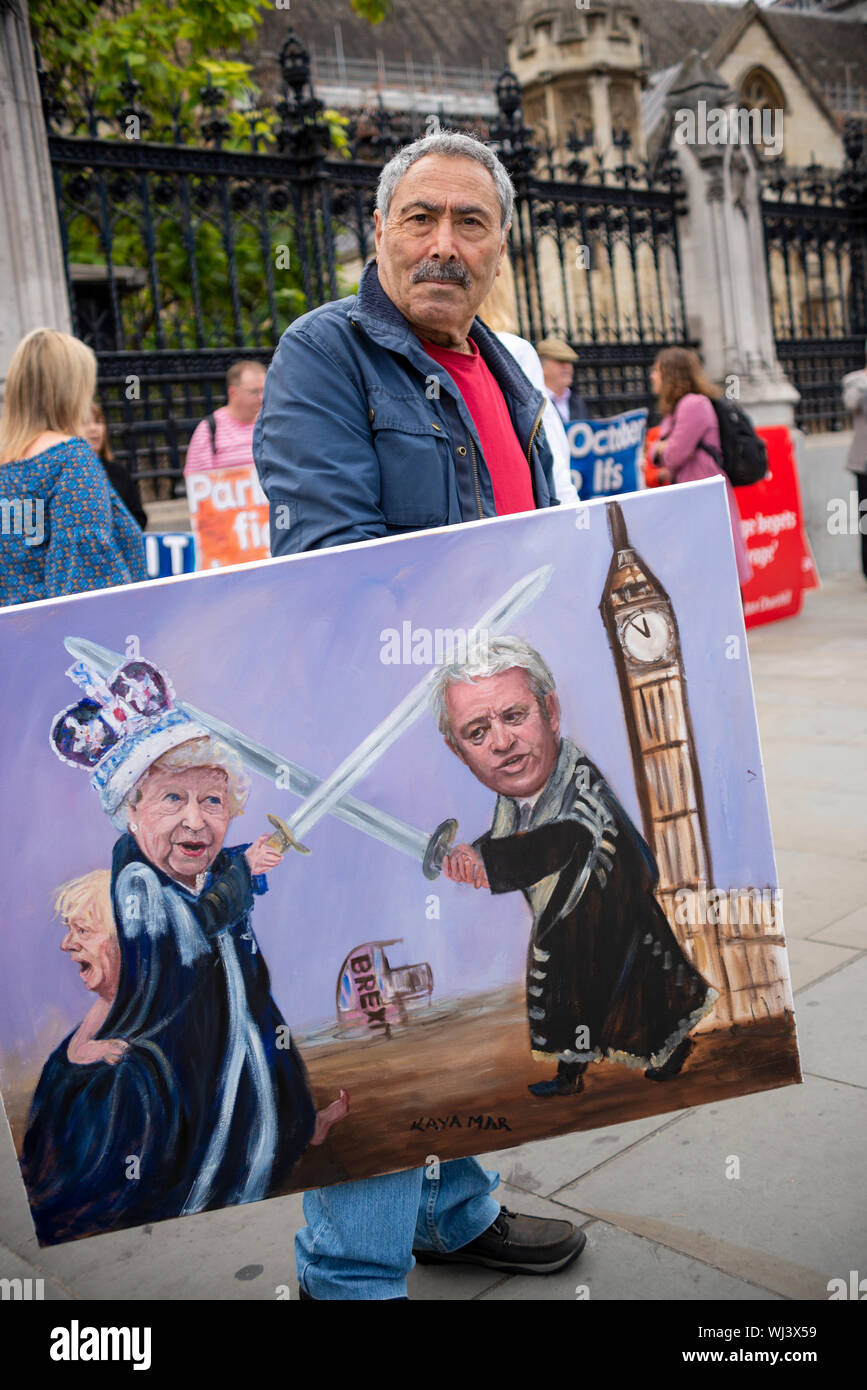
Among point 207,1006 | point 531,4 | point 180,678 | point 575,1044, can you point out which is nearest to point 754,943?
point 575,1044

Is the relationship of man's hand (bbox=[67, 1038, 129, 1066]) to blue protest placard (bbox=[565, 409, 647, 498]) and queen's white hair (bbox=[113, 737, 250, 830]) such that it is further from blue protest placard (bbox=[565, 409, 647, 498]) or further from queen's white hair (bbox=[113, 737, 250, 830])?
blue protest placard (bbox=[565, 409, 647, 498])

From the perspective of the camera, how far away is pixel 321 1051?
1.98 metres

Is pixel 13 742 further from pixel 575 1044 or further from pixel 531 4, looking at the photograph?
pixel 531 4

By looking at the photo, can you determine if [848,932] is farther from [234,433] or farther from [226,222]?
[226,222]

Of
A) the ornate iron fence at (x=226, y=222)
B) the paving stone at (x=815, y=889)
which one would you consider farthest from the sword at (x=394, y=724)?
the ornate iron fence at (x=226, y=222)

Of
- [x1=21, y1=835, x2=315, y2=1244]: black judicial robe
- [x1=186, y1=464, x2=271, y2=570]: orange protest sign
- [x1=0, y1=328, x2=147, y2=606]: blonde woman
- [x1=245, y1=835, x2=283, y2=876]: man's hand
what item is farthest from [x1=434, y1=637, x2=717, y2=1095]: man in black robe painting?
[x1=186, y1=464, x2=271, y2=570]: orange protest sign

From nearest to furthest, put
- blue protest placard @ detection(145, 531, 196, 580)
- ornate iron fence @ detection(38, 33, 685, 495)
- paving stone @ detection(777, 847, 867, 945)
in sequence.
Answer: paving stone @ detection(777, 847, 867, 945) → blue protest placard @ detection(145, 531, 196, 580) → ornate iron fence @ detection(38, 33, 685, 495)

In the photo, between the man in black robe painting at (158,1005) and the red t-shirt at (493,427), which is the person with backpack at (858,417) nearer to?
the red t-shirt at (493,427)

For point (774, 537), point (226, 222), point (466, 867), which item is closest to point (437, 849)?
point (466, 867)

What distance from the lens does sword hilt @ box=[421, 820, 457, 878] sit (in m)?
1.98

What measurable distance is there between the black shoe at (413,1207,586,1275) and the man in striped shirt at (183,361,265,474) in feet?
16.9

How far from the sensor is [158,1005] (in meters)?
1.93

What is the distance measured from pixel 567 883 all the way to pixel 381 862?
304 millimetres
